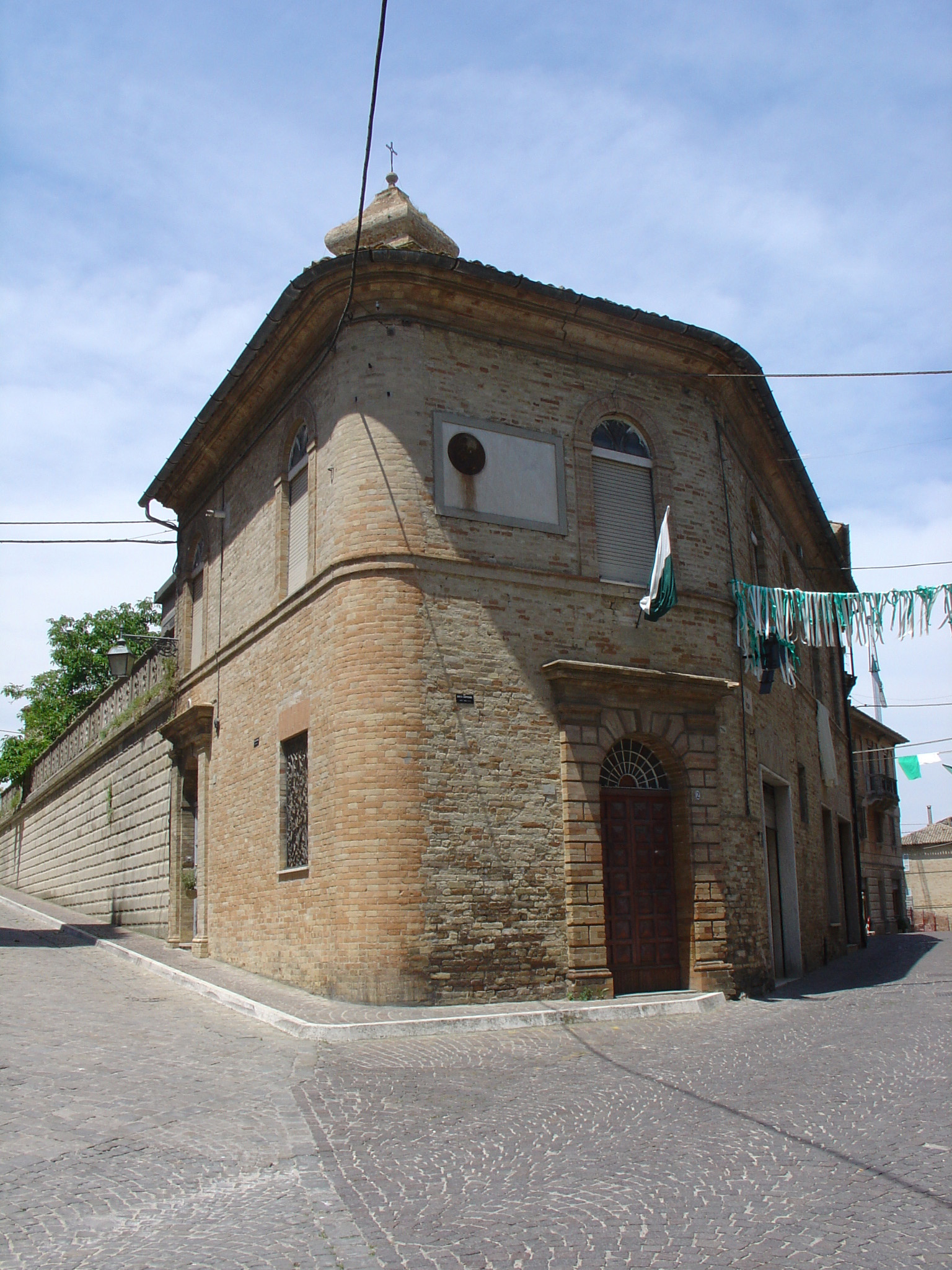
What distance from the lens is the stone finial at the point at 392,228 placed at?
15164 mm

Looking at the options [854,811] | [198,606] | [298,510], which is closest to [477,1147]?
[298,510]

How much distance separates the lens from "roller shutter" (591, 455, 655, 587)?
13203 mm

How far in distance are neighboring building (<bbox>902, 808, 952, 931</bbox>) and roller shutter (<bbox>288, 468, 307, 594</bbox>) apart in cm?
4198

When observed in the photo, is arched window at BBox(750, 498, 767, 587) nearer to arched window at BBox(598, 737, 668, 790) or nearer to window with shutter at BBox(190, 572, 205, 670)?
arched window at BBox(598, 737, 668, 790)

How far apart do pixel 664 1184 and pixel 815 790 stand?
1545 centimetres

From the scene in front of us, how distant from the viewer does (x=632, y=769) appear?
12812 mm

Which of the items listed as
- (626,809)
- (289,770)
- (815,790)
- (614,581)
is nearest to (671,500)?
(614,581)

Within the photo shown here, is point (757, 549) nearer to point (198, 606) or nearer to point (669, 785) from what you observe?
point (669, 785)

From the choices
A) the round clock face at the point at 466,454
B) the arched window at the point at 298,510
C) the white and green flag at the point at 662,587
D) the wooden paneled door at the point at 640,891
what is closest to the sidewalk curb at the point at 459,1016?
the wooden paneled door at the point at 640,891

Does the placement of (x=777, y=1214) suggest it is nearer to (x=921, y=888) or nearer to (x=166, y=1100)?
(x=166, y=1100)

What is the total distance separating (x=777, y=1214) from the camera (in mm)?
4727

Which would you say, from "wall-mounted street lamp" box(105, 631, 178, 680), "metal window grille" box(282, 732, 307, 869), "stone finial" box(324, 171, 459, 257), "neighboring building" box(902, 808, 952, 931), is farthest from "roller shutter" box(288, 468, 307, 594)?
"neighboring building" box(902, 808, 952, 931)

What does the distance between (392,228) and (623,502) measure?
5.30m

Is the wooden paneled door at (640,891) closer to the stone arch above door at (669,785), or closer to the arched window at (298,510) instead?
the stone arch above door at (669,785)
